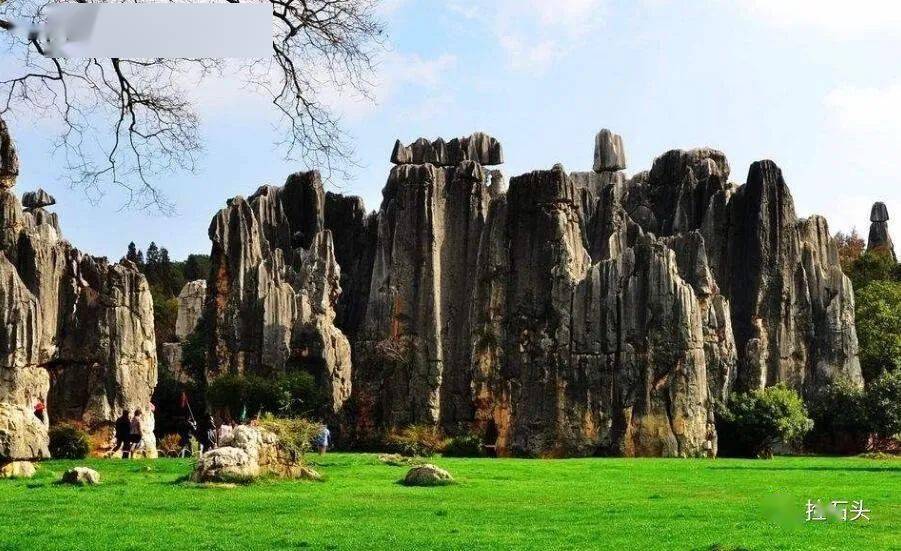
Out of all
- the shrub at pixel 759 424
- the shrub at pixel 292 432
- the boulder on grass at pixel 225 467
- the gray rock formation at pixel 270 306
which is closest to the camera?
the boulder on grass at pixel 225 467

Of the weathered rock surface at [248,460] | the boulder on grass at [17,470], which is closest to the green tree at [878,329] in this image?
the weathered rock surface at [248,460]

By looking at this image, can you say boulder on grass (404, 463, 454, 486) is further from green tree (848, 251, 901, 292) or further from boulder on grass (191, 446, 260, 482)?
green tree (848, 251, 901, 292)

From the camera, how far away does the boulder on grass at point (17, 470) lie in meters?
23.6

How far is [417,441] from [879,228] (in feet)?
209

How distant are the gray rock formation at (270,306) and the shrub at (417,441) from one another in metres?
7.46

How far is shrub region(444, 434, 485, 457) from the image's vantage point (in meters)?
43.9

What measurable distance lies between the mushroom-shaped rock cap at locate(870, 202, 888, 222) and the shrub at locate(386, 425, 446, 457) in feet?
189

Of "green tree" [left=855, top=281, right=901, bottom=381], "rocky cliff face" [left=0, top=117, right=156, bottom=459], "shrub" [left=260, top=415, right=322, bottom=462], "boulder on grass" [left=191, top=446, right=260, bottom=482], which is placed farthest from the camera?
"green tree" [left=855, top=281, right=901, bottom=381]

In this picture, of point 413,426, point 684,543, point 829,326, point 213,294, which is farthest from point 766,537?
point 213,294

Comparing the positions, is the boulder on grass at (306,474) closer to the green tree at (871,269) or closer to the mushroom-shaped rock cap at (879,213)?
the green tree at (871,269)

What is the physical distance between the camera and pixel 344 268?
71.1m

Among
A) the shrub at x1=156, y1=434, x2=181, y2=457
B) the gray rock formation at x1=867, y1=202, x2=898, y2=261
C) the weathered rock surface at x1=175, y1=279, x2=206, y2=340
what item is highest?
the gray rock formation at x1=867, y1=202, x2=898, y2=261

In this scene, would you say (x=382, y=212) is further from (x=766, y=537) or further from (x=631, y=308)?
(x=766, y=537)

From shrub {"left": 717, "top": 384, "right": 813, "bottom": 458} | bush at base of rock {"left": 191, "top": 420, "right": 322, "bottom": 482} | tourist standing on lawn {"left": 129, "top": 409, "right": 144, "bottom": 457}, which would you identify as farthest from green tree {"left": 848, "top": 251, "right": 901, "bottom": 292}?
bush at base of rock {"left": 191, "top": 420, "right": 322, "bottom": 482}
